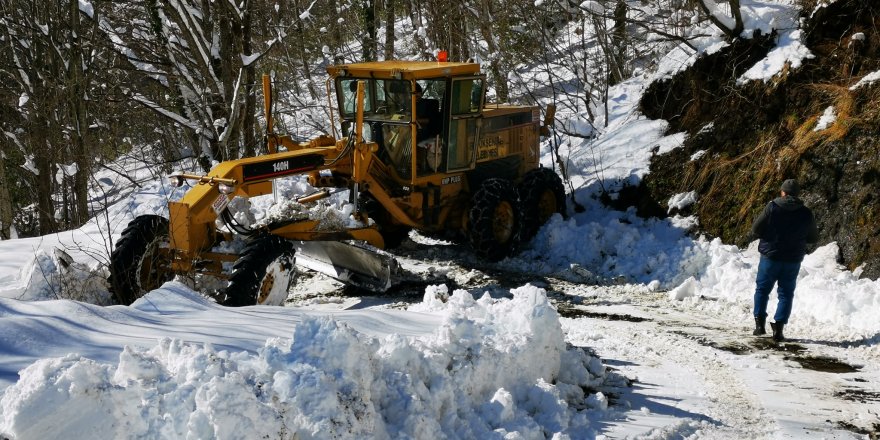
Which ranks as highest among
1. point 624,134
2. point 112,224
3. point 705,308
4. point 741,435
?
point 624,134

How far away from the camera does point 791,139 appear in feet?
34.0

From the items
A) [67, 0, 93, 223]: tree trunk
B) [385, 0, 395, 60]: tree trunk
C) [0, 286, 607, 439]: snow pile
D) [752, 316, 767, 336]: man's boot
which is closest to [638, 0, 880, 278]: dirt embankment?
[752, 316, 767, 336]: man's boot

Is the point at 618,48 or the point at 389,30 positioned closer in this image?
the point at 618,48

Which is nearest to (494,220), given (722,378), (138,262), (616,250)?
(616,250)

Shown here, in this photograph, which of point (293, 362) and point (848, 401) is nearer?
point (293, 362)

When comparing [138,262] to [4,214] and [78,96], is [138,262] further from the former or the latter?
[4,214]

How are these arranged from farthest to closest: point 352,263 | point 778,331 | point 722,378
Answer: point 352,263 → point 778,331 → point 722,378

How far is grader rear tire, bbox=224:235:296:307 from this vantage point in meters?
7.66

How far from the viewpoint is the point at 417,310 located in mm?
7152

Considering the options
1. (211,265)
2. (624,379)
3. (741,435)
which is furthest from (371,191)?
(741,435)

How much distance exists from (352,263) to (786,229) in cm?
447

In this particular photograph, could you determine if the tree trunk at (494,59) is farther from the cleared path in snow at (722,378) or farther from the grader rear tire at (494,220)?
the cleared path in snow at (722,378)

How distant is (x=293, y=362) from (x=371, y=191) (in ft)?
18.7

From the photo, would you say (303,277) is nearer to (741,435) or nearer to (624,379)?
(624,379)
